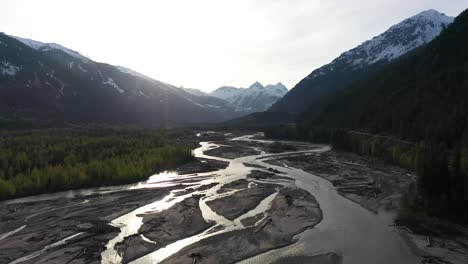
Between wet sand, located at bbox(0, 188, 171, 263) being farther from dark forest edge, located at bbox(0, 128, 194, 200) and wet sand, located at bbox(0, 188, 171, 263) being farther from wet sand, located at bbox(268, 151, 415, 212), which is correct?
wet sand, located at bbox(268, 151, 415, 212)

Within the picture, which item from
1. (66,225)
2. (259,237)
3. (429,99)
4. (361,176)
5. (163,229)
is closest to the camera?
(259,237)

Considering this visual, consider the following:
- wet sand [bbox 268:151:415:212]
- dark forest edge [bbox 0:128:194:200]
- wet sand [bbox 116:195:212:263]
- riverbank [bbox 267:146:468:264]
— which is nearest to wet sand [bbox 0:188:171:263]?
wet sand [bbox 116:195:212:263]

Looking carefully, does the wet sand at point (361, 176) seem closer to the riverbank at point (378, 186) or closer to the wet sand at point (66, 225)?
the riverbank at point (378, 186)

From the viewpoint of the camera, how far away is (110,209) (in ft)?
184

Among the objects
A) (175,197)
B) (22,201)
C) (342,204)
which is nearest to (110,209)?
(175,197)

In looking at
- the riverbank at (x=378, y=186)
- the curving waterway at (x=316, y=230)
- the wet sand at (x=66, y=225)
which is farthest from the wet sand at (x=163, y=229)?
the riverbank at (x=378, y=186)

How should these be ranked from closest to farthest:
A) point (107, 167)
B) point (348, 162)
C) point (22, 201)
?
1. point (22, 201)
2. point (107, 167)
3. point (348, 162)

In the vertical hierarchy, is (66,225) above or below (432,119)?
below

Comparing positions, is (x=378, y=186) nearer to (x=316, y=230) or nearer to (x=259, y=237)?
(x=316, y=230)

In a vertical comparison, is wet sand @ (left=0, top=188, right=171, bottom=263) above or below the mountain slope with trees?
below

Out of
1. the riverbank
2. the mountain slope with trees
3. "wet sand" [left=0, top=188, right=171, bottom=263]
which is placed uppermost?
the mountain slope with trees

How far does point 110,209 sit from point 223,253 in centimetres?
2449

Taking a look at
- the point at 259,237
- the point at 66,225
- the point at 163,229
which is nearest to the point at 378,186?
the point at 259,237

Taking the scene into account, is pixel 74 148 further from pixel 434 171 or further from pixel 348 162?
pixel 434 171
